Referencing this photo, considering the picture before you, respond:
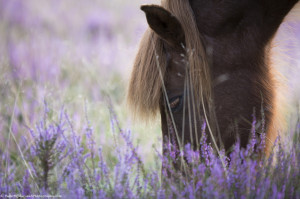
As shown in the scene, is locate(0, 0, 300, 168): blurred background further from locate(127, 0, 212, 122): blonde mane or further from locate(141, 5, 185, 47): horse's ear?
locate(141, 5, 185, 47): horse's ear

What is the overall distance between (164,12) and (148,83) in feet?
1.58

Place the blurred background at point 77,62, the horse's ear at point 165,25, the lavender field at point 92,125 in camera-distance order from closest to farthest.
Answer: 1. the lavender field at point 92,125
2. the horse's ear at point 165,25
3. the blurred background at point 77,62

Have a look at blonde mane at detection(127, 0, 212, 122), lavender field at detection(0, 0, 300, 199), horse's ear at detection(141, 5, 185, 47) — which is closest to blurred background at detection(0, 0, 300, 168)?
lavender field at detection(0, 0, 300, 199)

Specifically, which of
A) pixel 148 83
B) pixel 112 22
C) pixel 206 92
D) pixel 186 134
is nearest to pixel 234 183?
pixel 186 134

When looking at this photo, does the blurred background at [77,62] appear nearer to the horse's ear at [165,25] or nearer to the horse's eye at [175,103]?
the horse's eye at [175,103]

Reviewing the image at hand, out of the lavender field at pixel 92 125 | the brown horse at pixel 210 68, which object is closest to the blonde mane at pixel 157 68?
the brown horse at pixel 210 68

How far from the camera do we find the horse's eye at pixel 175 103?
1.98m

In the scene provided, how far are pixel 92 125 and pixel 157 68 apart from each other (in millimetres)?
1713

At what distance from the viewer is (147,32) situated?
2127 millimetres

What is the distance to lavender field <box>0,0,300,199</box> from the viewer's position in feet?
5.36

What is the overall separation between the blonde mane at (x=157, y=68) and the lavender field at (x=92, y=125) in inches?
6.5

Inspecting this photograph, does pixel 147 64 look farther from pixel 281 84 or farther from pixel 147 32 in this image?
pixel 281 84

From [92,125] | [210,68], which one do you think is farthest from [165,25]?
[92,125]

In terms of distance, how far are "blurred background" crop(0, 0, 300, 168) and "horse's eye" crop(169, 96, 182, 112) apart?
0.24 metres
